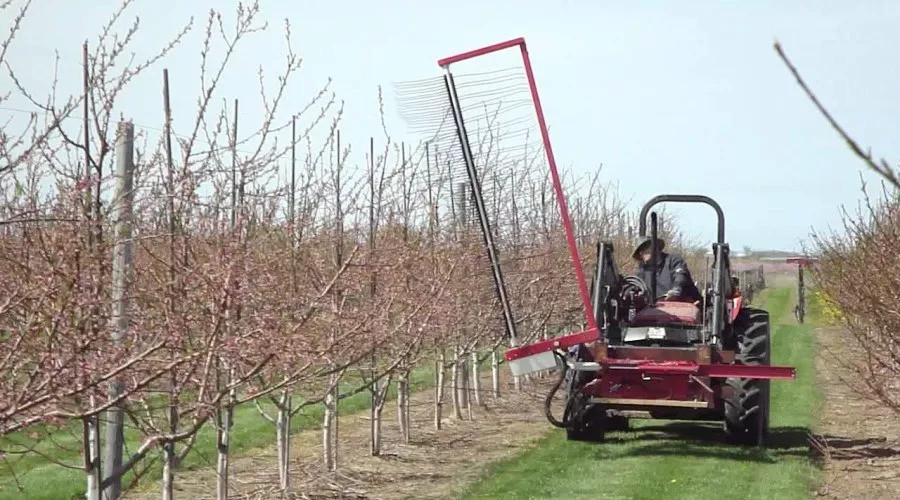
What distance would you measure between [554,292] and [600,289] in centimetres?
539

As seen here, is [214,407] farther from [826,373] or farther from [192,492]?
[826,373]

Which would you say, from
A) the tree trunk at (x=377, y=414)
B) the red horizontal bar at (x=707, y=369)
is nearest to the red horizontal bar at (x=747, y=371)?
the red horizontal bar at (x=707, y=369)

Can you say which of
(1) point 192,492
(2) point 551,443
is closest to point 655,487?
(2) point 551,443

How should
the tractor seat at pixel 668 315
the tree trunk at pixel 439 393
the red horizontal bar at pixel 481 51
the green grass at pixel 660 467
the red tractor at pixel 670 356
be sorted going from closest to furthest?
the red horizontal bar at pixel 481 51 < the green grass at pixel 660 467 < the red tractor at pixel 670 356 < the tractor seat at pixel 668 315 < the tree trunk at pixel 439 393

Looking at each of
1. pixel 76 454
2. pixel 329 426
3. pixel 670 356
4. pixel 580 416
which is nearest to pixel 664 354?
pixel 670 356

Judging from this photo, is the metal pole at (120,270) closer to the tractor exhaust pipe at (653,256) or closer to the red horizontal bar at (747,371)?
the red horizontal bar at (747,371)

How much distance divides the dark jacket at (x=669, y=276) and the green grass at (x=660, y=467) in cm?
162

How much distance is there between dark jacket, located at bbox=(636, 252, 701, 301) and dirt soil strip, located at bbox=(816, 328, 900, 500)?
1566 millimetres

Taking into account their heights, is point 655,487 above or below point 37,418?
below

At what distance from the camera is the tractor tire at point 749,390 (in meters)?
12.3

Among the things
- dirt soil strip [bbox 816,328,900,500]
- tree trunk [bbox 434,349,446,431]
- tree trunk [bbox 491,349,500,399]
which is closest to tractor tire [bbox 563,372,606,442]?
tree trunk [bbox 434,349,446,431]

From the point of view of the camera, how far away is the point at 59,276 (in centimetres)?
491

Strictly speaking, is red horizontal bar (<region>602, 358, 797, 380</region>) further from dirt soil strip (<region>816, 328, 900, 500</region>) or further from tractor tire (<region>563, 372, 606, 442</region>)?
tractor tire (<region>563, 372, 606, 442</region>)

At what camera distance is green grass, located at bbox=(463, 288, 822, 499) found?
36.1 ft
